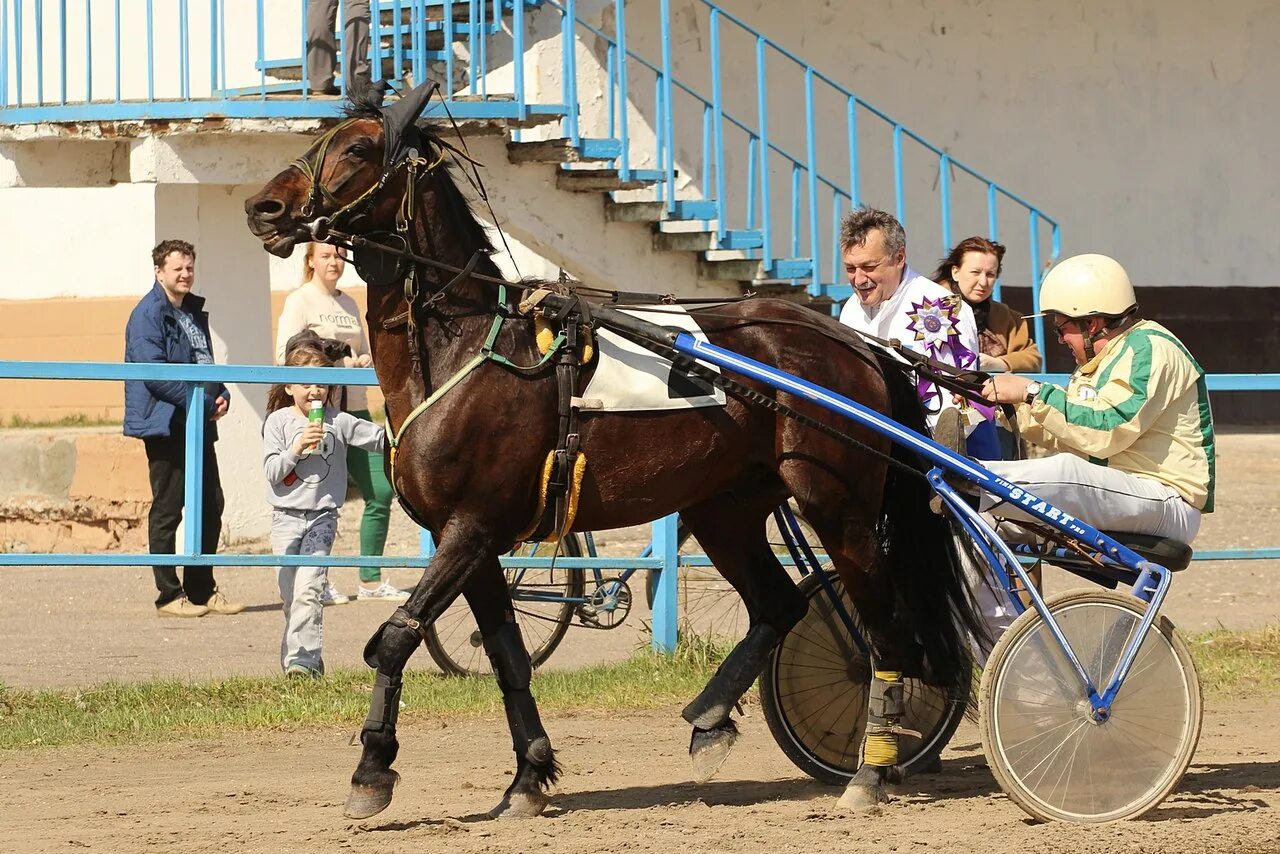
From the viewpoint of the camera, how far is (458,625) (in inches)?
339

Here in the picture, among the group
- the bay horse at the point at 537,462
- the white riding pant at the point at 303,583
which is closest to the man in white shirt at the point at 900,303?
the bay horse at the point at 537,462

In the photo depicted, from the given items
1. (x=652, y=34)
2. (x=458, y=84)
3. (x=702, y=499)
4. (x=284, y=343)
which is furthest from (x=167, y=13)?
(x=702, y=499)

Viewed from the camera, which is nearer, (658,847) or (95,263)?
(658,847)

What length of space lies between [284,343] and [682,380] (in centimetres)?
389

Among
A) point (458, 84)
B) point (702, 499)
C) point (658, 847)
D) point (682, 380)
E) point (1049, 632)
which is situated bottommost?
point (658, 847)

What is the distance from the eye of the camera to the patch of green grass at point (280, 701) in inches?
276

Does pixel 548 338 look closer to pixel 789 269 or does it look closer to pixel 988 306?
pixel 988 306

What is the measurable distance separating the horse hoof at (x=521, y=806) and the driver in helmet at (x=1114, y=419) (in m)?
1.64

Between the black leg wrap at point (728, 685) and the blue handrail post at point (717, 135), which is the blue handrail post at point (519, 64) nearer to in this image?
the blue handrail post at point (717, 135)

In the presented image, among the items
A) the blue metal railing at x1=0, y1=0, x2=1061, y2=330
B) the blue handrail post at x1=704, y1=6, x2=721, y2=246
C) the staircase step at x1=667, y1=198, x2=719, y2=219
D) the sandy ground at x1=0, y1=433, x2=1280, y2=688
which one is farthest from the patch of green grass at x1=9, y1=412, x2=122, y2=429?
the blue handrail post at x1=704, y1=6, x2=721, y2=246

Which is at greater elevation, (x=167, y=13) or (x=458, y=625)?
(x=167, y=13)

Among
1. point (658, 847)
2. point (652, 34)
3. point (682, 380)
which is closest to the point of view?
A: point (658, 847)

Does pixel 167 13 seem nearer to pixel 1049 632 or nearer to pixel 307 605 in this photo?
pixel 307 605

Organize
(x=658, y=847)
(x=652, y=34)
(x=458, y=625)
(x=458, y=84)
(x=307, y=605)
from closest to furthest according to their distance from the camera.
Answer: (x=658, y=847), (x=307, y=605), (x=458, y=625), (x=458, y=84), (x=652, y=34)
